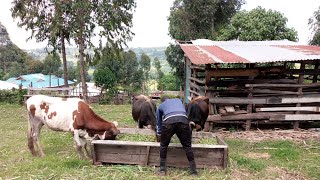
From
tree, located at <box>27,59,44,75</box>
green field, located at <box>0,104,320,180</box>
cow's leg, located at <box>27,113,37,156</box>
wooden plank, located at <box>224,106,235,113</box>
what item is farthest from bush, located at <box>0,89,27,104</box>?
tree, located at <box>27,59,44,75</box>

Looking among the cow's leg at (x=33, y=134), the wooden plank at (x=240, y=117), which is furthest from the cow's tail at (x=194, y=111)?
the cow's leg at (x=33, y=134)

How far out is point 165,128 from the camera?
251 inches

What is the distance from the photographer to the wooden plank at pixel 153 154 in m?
6.81

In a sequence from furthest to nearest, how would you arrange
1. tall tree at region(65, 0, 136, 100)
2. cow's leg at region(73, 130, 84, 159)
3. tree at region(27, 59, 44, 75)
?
1. tree at region(27, 59, 44, 75)
2. tall tree at region(65, 0, 136, 100)
3. cow's leg at region(73, 130, 84, 159)

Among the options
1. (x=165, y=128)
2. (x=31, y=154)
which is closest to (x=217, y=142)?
(x=165, y=128)

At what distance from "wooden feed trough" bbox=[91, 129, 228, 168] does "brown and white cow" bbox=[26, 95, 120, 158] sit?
1.94ft

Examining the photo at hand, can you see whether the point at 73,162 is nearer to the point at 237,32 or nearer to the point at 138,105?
the point at 138,105

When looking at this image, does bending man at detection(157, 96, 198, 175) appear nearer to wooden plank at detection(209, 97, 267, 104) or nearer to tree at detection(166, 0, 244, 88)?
wooden plank at detection(209, 97, 267, 104)

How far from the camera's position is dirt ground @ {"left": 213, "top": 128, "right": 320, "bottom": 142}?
9931 mm

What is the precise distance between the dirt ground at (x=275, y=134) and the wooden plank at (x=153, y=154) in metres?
3.18

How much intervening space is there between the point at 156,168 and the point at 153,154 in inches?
11.9

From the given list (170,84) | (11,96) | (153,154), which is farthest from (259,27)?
(153,154)

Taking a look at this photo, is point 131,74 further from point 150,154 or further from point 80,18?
point 150,154

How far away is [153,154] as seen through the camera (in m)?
7.02
